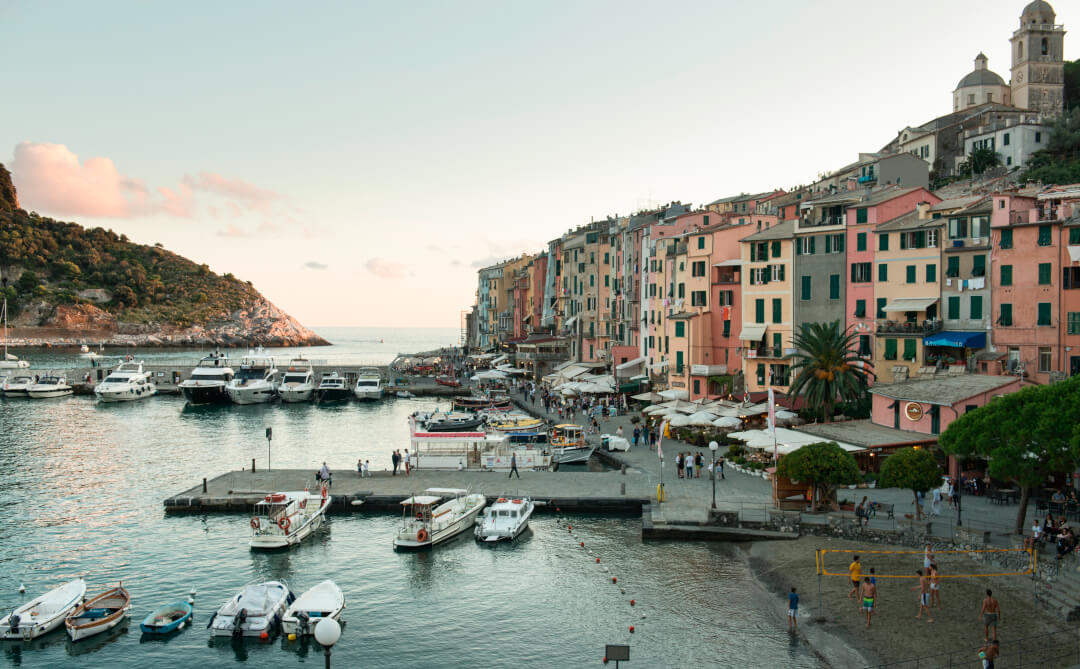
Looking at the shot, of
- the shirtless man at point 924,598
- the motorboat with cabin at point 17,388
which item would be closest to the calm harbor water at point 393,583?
the shirtless man at point 924,598

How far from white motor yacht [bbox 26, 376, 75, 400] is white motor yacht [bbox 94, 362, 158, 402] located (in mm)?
6429

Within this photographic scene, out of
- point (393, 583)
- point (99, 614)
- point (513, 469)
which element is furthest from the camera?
point (513, 469)

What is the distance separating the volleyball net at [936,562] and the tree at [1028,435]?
6.71 ft

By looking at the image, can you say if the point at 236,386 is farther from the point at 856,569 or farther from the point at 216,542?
the point at 856,569

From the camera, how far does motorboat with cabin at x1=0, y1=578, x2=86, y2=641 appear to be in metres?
25.4

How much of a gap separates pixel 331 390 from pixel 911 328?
7035cm

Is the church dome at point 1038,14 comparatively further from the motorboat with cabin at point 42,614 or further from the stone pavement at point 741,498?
the motorboat with cabin at point 42,614

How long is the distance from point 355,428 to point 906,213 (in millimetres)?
49890

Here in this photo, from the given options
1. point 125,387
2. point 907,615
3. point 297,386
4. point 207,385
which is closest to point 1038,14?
point 297,386

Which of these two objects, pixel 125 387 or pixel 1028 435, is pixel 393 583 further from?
pixel 125 387

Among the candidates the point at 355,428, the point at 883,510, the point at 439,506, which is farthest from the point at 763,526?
the point at 355,428

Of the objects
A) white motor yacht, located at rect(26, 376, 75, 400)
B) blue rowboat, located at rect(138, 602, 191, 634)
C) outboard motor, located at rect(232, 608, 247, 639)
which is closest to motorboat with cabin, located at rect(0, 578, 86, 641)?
blue rowboat, located at rect(138, 602, 191, 634)

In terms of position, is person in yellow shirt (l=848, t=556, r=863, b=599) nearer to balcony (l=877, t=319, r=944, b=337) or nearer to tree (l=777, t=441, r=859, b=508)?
tree (l=777, t=441, r=859, b=508)

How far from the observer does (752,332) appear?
58.6 m
